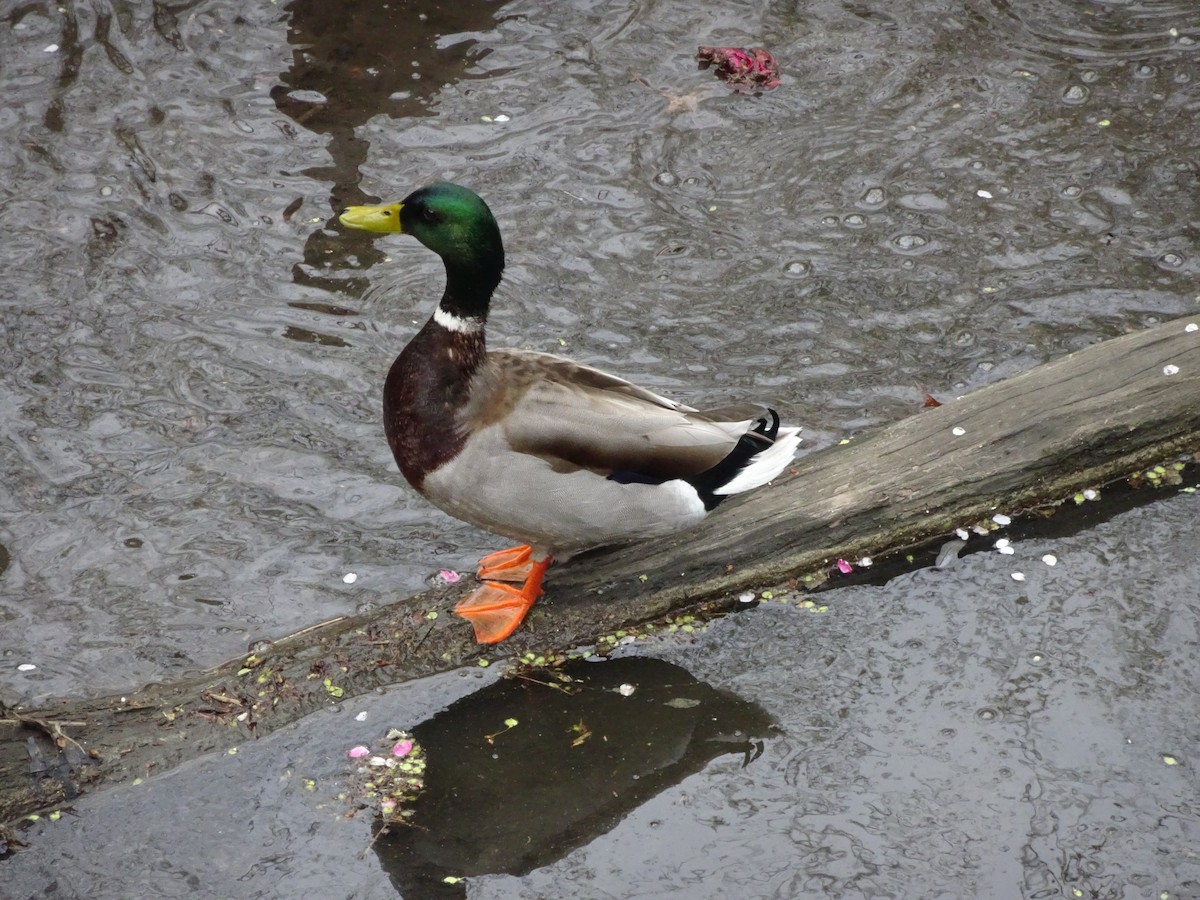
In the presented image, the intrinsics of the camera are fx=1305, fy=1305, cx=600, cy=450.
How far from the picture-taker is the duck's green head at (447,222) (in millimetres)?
3643

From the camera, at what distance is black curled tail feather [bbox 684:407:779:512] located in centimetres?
372

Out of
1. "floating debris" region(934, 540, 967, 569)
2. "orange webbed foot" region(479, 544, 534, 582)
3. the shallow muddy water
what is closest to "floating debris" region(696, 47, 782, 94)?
the shallow muddy water

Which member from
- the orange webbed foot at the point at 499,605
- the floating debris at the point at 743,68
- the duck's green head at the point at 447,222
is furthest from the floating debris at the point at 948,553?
the floating debris at the point at 743,68

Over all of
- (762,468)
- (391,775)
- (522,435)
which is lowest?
(391,775)

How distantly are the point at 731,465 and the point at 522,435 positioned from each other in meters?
0.62

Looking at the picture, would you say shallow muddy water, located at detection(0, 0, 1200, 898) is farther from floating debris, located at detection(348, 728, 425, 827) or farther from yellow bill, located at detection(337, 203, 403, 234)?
yellow bill, located at detection(337, 203, 403, 234)

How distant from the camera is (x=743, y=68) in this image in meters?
6.77

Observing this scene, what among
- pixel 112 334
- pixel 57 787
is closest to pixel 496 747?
pixel 57 787

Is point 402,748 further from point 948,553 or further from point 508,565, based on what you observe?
point 948,553

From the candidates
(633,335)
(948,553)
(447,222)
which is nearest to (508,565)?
(447,222)

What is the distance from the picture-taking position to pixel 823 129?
21.3 feet

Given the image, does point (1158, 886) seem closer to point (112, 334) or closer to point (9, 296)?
point (112, 334)

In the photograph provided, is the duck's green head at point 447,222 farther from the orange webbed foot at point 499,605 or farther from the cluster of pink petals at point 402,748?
the cluster of pink petals at point 402,748

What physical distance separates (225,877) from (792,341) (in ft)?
10.3
